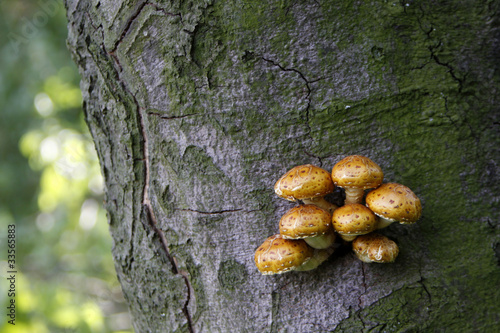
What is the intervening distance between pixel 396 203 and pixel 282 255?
0.47 meters

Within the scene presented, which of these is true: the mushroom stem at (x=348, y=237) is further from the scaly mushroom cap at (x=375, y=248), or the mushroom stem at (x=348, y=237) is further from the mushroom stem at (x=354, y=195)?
the mushroom stem at (x=354, y=195)

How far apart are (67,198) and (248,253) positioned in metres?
4.17

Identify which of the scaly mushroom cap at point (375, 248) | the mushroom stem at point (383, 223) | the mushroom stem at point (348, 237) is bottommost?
the scaly mushroom cap at point (375, 248)

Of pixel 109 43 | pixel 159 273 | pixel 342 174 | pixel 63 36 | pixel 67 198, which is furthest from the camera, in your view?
pixel 67 198

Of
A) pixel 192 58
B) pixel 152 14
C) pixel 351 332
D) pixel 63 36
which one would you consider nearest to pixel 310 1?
pixel 192 58

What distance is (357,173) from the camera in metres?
1.45

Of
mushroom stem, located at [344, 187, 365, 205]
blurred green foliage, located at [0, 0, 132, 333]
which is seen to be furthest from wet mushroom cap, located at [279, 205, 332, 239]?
blurred green foliage, located at [0, 0, 132, 333]

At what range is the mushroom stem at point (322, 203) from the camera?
5.43 feet

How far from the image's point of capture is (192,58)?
1.70 meters

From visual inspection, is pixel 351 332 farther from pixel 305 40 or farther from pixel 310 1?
pixel 310 1

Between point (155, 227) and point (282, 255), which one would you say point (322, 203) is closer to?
point (282, 255)

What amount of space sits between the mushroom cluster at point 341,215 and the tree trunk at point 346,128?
104 millimetres

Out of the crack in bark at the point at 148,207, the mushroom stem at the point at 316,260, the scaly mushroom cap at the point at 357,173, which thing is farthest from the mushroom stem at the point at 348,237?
the crack in bark at the point at 148,207

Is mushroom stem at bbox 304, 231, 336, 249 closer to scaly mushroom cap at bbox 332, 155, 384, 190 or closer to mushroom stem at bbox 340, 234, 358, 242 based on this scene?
mushroom stem at bbox 340, 234, 358, 242
